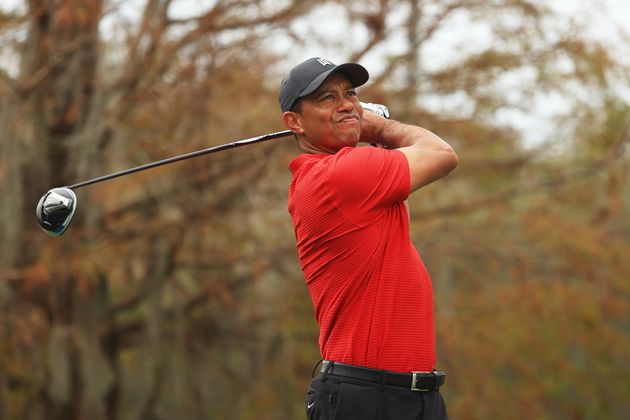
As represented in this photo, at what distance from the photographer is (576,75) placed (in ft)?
39.8

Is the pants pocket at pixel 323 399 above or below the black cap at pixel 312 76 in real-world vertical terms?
below

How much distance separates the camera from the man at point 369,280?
3.50 meters

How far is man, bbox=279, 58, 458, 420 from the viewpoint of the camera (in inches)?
138

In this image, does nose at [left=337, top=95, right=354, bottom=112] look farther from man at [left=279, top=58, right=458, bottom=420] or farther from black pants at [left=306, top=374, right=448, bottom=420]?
black pants at [left=306, top=374, right=448, bottom=420]

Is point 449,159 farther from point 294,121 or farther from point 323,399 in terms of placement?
point 323,399

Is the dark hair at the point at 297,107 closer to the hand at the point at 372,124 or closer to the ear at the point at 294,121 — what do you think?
the ear at the point at 294,121

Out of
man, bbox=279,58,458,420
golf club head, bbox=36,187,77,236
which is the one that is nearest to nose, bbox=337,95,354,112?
man, bbox=279,58,458,420

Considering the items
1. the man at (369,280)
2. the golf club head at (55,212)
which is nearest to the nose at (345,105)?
the man at (369,280)

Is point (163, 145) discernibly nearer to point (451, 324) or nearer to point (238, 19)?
point (238, 19)

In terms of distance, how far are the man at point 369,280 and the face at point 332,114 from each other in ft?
0.30

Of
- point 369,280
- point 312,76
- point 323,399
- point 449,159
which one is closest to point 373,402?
point 323,399

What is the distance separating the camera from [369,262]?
3512mm

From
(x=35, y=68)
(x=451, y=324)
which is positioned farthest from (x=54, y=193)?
(x=451, y=324)

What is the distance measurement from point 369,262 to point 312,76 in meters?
0.67
